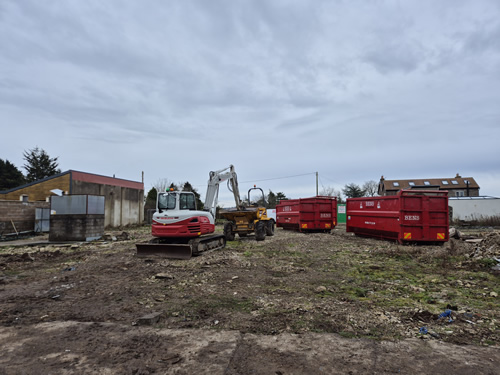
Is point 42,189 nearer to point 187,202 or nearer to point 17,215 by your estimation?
point 17,215

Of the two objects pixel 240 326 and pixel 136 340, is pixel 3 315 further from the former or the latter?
pixel 240 326

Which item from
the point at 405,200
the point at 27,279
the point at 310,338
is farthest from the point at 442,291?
the point at 27,279

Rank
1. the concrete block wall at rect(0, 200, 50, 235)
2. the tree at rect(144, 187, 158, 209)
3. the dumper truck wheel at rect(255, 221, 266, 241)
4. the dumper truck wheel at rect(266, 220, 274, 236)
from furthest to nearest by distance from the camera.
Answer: the tree at rect(144, 187, 158, 209) → the concrete block wall at rect(0, 200, 50, 235) → the dumper truck wheel at rect(266, 220, 274, 236) → the dumper truck wheel at rect(255, 221, 266, 241)

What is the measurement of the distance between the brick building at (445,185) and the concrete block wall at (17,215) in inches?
2075

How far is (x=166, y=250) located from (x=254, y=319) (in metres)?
6.69

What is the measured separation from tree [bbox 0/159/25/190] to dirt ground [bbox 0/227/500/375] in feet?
143

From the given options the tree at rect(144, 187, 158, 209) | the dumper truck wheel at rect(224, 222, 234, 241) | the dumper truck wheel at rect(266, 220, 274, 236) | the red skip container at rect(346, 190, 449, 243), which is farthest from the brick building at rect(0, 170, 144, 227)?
the red skip container at rect(346, 190, 449, 243)

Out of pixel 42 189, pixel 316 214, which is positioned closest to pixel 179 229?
pixel 316 214

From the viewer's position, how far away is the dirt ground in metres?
3.43

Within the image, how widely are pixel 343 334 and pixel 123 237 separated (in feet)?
56.2

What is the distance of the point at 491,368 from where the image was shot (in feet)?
10.6

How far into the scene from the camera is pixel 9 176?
44.5m

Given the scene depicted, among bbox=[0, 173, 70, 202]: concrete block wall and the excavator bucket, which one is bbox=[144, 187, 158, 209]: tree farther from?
the excavator bucket

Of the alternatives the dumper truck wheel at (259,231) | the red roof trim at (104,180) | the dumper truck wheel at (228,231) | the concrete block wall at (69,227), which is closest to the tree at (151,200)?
the red roof trim at (104,180)
